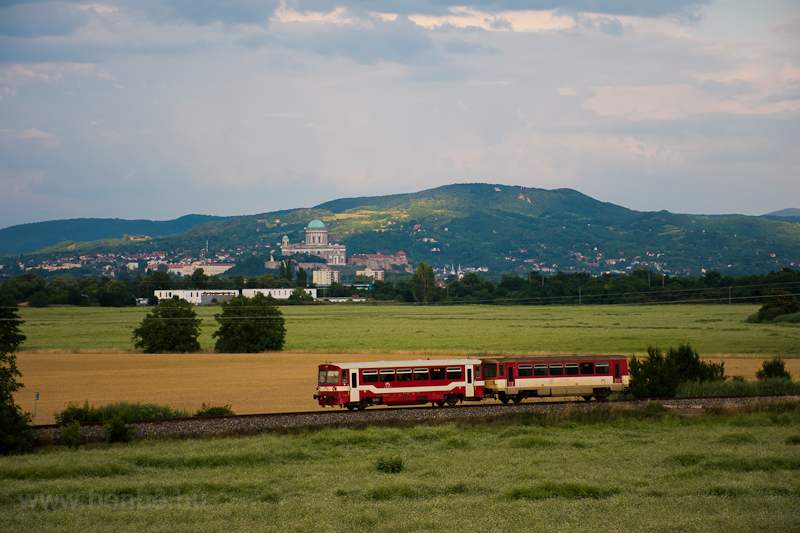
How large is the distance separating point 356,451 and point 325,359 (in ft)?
122

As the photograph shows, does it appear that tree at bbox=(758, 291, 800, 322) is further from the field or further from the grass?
the grass

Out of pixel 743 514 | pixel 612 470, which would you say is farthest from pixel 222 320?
pixel 743 514

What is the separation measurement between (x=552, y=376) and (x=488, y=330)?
51.8 metres

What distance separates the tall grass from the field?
780 cm

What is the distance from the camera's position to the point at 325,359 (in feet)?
193

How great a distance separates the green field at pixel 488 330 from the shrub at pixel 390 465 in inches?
1646

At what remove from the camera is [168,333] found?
69.7 meters

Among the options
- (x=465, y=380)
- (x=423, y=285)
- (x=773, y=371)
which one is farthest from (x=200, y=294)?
(x=773, y=371)

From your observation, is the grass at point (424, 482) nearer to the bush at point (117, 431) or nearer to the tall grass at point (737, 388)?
the bush at point (117, 431)

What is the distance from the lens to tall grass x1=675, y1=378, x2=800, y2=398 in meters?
34.6

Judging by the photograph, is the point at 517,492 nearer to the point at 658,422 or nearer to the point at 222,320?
the point at 658,422

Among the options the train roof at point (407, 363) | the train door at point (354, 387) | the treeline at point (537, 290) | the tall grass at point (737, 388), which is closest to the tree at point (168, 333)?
the train roof at point (407, 363)

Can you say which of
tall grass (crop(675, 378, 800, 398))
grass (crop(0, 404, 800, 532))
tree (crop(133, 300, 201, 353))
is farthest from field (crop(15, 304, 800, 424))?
grass (crop(0, 404, 800, 532))

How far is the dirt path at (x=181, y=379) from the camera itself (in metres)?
36.0
